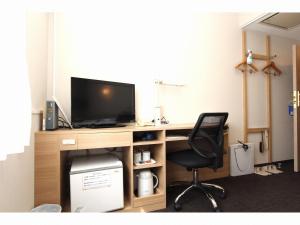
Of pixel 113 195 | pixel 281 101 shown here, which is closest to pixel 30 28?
pixel 113 195

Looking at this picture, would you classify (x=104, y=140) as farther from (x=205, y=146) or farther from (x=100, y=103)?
(x=205, y=146)

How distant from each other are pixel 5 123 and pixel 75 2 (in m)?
0.51

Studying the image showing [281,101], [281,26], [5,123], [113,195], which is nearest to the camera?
[5,123]

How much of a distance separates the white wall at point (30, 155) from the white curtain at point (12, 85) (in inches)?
16.4

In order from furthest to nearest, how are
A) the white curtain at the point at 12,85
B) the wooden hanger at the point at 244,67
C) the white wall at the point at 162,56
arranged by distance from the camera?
the wooden hanger at the point at 244,67, the white wall at the point at 162,56, the white curtain at the point at 12,85

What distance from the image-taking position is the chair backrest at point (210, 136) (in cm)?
164

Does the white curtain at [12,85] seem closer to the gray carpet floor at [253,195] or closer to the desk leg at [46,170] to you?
the desk leg at [46,170]

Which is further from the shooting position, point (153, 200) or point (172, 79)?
point (172, 79)

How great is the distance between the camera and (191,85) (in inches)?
96.9

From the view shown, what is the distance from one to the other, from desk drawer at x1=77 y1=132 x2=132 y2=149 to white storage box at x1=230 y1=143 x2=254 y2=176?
1769mm

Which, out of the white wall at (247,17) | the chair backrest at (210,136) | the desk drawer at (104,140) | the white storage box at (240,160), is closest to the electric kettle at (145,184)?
the desk drawer at (104,140)

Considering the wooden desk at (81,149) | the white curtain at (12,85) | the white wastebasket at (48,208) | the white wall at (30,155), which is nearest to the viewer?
the white curtain at (12,85)

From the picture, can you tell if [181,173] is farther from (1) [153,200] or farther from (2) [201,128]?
(2) [201,128]

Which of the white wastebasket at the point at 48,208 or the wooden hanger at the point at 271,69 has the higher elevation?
the wooden hanger at the point at 271,69
